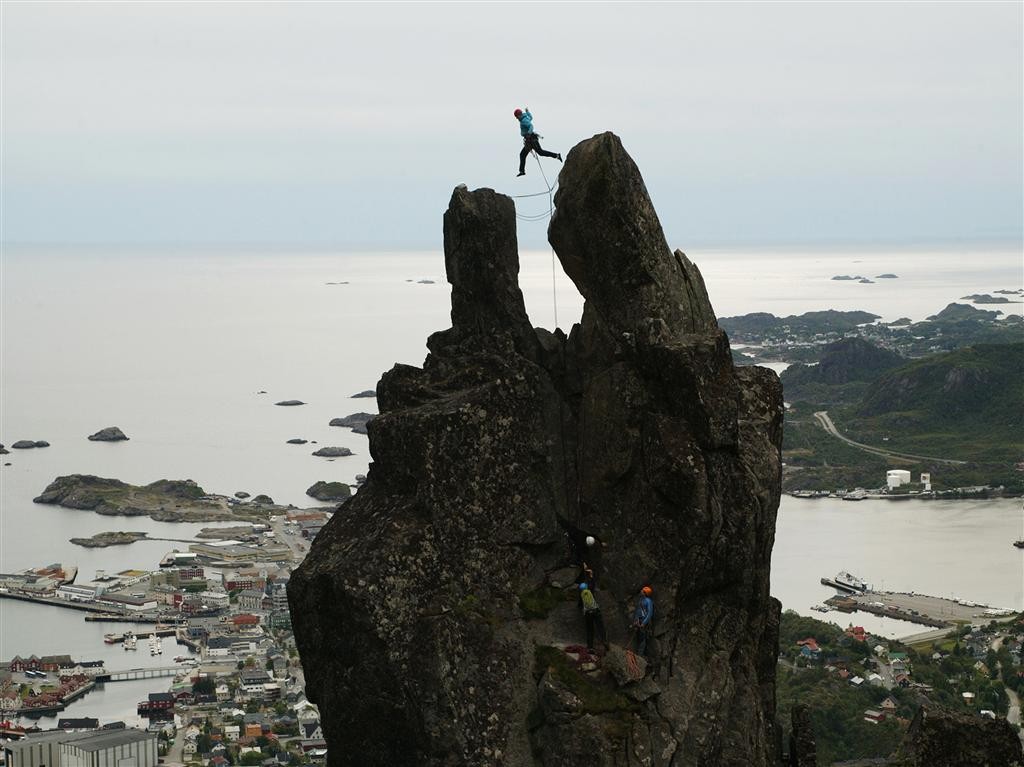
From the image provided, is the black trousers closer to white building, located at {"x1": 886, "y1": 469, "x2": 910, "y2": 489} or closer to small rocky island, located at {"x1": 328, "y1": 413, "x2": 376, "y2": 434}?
white building, located at {"x1": 886, "y1": 469, "x2": 910, "y2": 489}

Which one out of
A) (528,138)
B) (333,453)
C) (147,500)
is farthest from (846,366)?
(528,138)

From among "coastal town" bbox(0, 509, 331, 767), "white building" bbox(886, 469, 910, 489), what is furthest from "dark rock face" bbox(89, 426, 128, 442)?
"white building" bbox(886, 469, 910, 489)

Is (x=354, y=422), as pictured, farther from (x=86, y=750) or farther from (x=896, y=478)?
(x=86, y=750)

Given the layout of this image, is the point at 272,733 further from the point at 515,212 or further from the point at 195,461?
the point at 195,461

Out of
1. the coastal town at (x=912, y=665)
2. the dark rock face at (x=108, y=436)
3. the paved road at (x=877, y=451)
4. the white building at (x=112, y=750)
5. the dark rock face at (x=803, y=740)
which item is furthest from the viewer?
the dark rock face at (x=108, y=436)

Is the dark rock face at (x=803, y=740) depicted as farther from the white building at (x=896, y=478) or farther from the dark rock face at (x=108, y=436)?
the dark rock face at (x=108, y=436)

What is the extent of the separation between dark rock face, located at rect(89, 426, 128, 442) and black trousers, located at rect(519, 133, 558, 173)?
128 m

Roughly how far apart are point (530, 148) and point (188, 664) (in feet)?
200

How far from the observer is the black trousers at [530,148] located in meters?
19.9

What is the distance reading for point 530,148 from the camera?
19938 mm

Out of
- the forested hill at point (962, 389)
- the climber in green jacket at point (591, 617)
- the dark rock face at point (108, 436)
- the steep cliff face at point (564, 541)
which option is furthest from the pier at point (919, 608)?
the dark rock face at point (108, 436)

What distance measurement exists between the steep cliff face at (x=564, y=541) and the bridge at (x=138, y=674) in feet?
190

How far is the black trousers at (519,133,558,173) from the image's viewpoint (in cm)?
1991

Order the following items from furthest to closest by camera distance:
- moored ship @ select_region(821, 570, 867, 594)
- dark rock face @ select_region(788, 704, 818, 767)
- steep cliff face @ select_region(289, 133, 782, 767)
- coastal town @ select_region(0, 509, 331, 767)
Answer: moored ship @ select_region(821, 570, 867, 594) → coastal town @ select_region(0, 509, 331, 767) → dark rock face @ select_region(788, 704, 818, 767) → steep cliff face @ select_region(289, 133, 782, 767)
